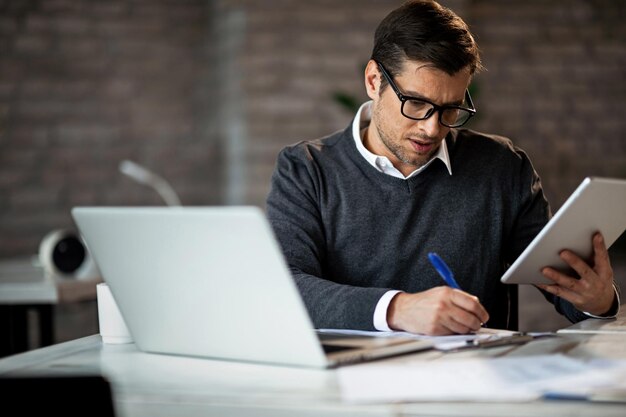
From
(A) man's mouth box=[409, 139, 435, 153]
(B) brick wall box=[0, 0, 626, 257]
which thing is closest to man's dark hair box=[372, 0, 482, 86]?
(A) man's mouth box=[409, 139, 435, 153]

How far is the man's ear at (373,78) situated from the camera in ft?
6.47

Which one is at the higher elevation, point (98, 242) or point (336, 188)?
point (98, 242)

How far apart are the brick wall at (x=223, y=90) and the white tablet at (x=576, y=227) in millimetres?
3200

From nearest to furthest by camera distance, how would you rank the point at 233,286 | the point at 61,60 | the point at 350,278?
the point at 233,286 < the point at 350,278 < the point at 61,60

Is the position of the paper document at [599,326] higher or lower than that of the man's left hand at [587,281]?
lower

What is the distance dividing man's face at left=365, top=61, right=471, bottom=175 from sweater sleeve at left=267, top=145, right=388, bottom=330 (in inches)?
6.8

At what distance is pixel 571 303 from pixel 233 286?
84 cm

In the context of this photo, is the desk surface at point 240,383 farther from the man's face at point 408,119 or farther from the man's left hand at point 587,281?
the man's face at point 408,119

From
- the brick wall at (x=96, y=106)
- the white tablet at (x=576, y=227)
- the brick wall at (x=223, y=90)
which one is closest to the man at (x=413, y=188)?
the white tablet at (x=576, y=227)

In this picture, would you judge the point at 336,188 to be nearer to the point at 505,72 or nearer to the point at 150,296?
the point at 150,296

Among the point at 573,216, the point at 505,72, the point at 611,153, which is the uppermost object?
the point at 573,216

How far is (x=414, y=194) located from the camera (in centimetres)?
198

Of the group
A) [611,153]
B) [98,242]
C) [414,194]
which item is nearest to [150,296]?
[98,242]

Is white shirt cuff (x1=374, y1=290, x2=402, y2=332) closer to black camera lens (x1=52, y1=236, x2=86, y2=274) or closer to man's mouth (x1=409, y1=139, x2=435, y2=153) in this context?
man's mouth (x1=409, y1=139, x2=435, y2=153)
